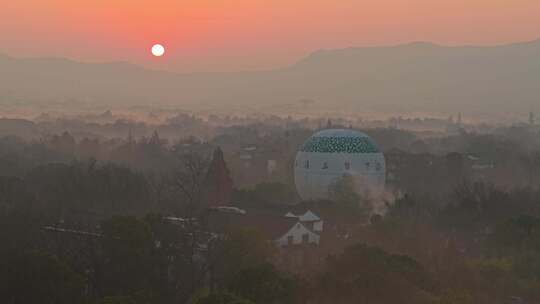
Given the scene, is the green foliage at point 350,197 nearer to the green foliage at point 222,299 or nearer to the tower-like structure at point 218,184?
the tower-like structure at point 218,184

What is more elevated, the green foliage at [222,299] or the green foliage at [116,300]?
the green foliage at [222,299]

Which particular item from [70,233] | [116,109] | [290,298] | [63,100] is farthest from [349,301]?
Result: [63,100]

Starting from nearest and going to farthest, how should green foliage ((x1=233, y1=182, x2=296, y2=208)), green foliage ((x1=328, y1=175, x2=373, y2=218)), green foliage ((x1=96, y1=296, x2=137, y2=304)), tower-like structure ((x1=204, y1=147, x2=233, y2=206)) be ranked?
green foliage ((x1=96, y1=296, x2=137, y2=304)) < tower-like structure ((x1=204, y1=147, x2=233, y2=206)) < green foliage ((x1=328, y1=175, x2=373, y2=218)) < green foliage ((x1=233, y1=182, x2=296, y2=208))

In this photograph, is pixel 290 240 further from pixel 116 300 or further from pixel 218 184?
pixel 116 300

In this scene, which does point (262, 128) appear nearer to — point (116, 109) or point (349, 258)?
point (116, 109)

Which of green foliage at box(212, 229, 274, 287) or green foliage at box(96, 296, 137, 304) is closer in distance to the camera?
green foliage at box(96, 296, 137, 304)

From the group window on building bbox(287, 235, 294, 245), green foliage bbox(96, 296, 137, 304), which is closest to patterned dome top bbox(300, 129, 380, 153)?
window on building bbox(287, 235, 294, 245)

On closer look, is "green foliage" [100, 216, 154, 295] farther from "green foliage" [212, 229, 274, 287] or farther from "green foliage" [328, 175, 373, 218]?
"green foliage" [328, 175, 373, 218]

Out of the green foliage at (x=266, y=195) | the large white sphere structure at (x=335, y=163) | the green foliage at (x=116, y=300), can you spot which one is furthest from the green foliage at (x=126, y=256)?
the large white sphere structure at (x=335, y=163)
